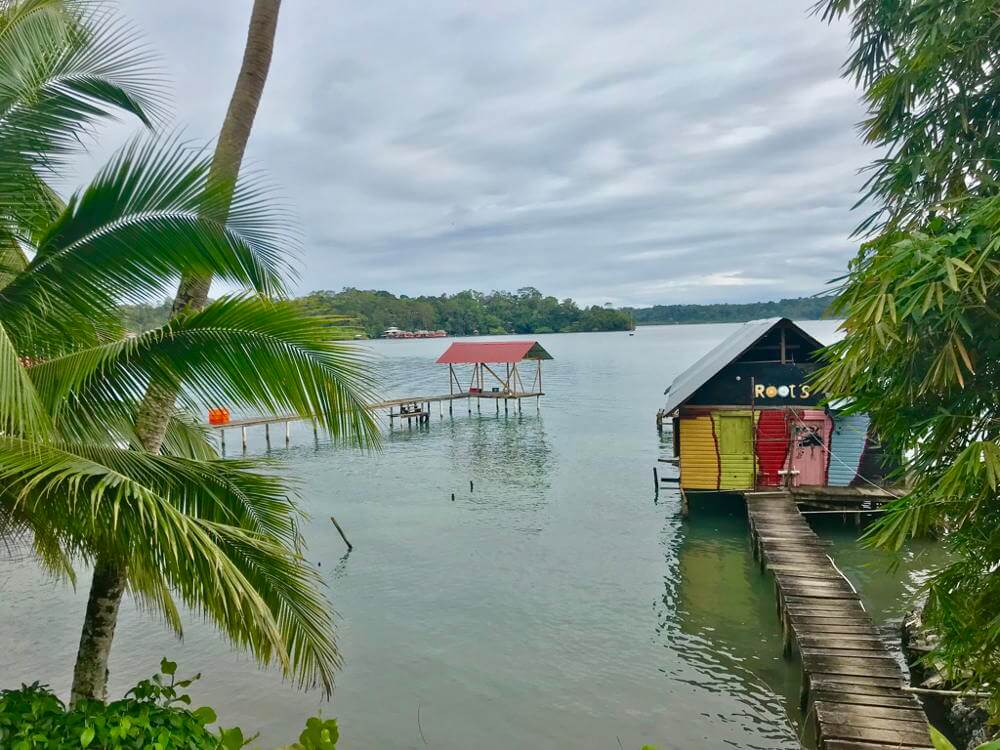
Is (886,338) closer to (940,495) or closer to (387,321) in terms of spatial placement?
(940,495)

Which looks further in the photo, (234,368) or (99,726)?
(234,368)

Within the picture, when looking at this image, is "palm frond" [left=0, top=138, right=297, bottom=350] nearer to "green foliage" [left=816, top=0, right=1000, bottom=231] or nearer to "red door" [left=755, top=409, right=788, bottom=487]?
"green foliage" [left=816, top=0, right=1000, bottom=231]

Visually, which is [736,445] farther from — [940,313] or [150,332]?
[150,332]

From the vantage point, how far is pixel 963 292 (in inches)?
173

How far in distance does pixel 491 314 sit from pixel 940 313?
5596 inches

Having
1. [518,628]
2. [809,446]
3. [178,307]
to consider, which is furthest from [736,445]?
[178,307]

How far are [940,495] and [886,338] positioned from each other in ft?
3.80

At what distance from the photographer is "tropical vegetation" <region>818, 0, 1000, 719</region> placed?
4500 mm

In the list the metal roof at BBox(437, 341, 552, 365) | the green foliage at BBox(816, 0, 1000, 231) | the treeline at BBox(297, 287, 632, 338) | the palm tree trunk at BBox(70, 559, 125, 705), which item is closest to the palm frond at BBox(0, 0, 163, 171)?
the palm tree trunk at BBox(70, 559, 125, 705)

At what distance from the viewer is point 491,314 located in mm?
146125

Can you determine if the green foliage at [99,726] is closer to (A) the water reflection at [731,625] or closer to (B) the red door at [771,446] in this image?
(A) the water reflection at [731,625]

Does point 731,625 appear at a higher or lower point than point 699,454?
lower

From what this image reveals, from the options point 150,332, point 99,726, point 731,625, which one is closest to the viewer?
point 99,726

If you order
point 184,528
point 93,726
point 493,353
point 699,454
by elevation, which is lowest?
point 699,454
